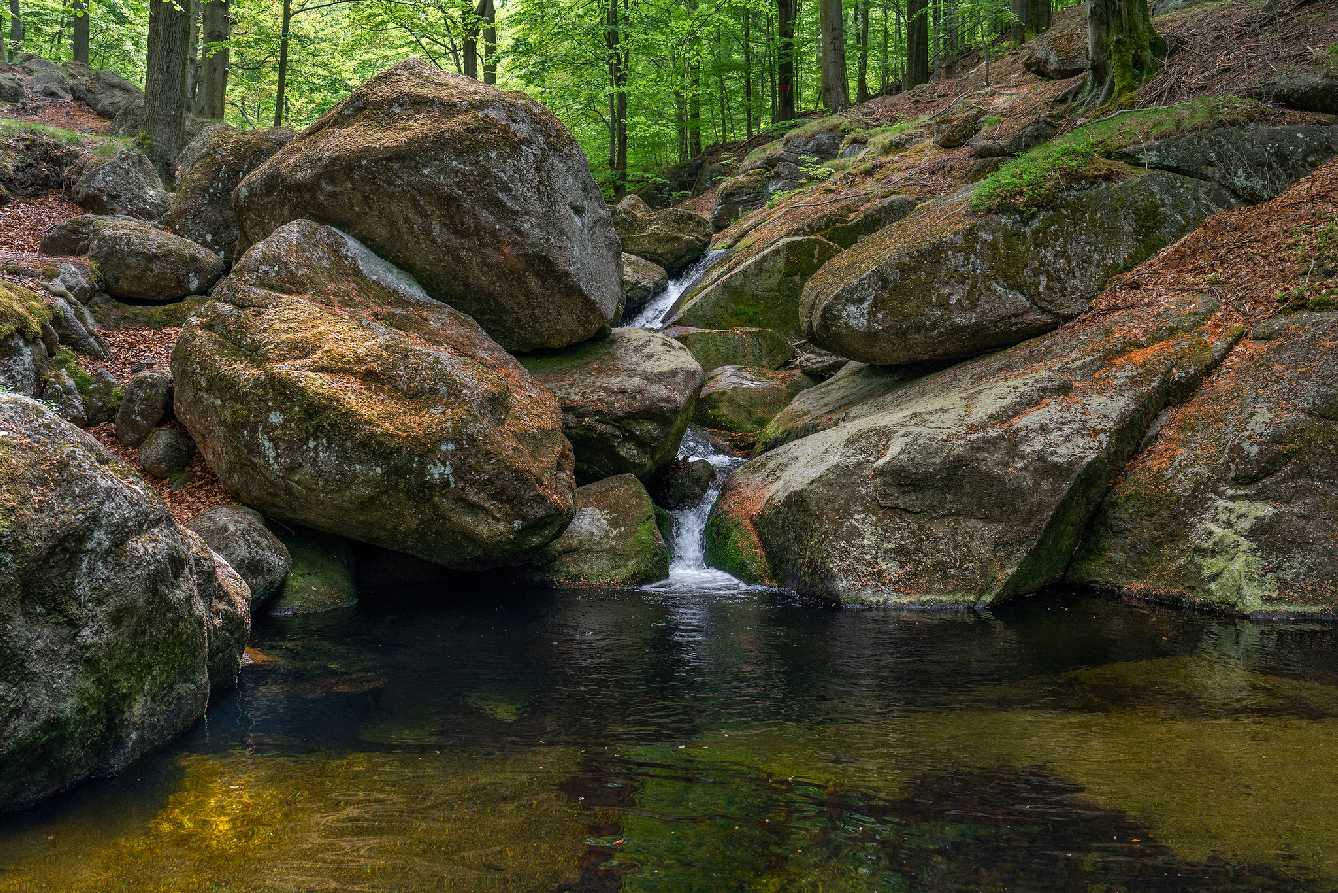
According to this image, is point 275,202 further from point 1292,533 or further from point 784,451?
point 1292,533

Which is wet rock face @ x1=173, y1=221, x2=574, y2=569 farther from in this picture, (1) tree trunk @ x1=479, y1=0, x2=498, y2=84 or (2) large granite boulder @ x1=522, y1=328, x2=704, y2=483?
(1) tree trunk @ x1=479, y1=0, x2=498, y2=84

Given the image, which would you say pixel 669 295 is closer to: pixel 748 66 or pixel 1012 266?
pixel 1012 266

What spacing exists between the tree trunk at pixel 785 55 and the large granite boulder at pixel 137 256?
20.5 metres

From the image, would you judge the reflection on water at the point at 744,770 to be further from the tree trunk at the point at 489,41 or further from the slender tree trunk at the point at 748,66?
the slender tree trunk at the point at 748,66

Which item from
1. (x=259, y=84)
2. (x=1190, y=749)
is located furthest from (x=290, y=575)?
(x=259, y=84)

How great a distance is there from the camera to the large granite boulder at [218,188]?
15453 mm

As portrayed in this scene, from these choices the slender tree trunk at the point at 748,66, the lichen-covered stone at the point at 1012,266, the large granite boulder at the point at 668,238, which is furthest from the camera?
the slender tree trunk at the point at 748,66

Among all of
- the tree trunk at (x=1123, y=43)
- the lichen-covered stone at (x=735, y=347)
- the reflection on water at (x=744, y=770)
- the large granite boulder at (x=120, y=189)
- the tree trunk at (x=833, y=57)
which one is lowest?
the reflection on water at (x=744, y=770)

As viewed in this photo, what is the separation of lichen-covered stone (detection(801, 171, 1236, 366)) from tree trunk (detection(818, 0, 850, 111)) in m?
16.1

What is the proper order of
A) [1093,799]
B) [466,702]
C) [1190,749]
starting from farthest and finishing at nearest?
1. [466,702]
2. [1190,749]
3. [1093,799]

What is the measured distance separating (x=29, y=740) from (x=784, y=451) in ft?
32.8

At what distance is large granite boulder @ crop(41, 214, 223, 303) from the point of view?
13.9m

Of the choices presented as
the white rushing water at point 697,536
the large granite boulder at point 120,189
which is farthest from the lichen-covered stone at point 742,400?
the large granite boulder at point 120,189

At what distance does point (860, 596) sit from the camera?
35.3ft
